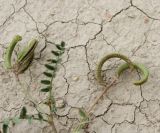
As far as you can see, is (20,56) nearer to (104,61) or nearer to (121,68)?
(104,61)

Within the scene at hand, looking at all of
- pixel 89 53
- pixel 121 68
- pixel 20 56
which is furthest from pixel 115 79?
pixel 20 56

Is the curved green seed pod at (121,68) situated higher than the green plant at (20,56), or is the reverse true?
the green plant at (20,56)

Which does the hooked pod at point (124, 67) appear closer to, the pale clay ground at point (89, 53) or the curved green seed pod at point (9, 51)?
the pale clay ground at point (89, 53)

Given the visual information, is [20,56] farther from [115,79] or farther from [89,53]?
[115,79]

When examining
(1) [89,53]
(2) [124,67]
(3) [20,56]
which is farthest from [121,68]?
(3) [20,56]

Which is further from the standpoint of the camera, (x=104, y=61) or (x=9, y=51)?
(x=9, y=51)

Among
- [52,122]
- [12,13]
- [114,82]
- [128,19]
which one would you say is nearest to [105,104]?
[114,82]

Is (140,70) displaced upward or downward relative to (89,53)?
downward

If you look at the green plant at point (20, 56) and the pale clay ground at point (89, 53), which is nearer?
the pale clay ground at point (89, 53)

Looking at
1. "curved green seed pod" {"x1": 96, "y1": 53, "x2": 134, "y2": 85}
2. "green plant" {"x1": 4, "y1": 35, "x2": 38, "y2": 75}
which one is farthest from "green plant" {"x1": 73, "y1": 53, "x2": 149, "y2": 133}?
"green plant" {"x1": 4, "y1": 35, "x2": 38, "y2": 75}

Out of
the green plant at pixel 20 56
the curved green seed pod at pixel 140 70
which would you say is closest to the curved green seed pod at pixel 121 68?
the curved green seed pod at pixel 140 70
